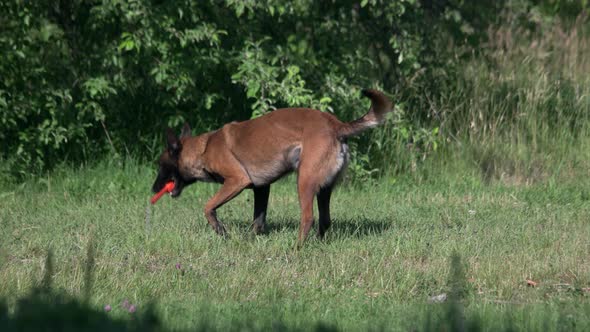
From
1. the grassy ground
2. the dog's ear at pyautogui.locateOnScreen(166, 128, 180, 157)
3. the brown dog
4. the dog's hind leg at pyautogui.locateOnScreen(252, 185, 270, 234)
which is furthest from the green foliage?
the dog's hind leg at pyautogui.locateOnScreen(252, 185, 270, 234)

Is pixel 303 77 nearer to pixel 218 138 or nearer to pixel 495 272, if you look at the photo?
pixel 218 138

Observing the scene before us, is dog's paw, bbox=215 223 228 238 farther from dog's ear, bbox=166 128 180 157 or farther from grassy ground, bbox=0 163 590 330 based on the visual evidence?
dog's ear, bbox=166 128 180 157

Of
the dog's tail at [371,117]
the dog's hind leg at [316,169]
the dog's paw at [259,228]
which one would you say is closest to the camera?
the dog's hind leg at [316,169]

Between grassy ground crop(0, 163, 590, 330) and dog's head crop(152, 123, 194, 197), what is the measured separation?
382 millimetres

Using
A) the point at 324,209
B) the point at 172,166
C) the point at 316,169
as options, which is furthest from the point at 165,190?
the point at 316,169

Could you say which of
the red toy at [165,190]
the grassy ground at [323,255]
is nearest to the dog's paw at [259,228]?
the grassy ground at [323,255]

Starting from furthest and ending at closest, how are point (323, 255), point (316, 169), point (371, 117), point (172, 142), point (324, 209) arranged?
point (172, 142) < point (324, 209) < point (371, 117) < point (316, 169) < point (323, 255)

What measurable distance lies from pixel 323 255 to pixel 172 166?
2.23 meters

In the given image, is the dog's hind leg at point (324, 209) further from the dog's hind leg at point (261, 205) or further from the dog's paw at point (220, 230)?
the dog's paw at point (220, 230)

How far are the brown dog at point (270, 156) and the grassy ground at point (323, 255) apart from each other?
0.33 metres

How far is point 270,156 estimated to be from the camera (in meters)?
8.34

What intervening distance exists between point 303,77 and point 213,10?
4.82 ft

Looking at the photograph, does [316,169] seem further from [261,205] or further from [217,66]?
[217,66]

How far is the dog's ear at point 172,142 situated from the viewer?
893 centimetres
